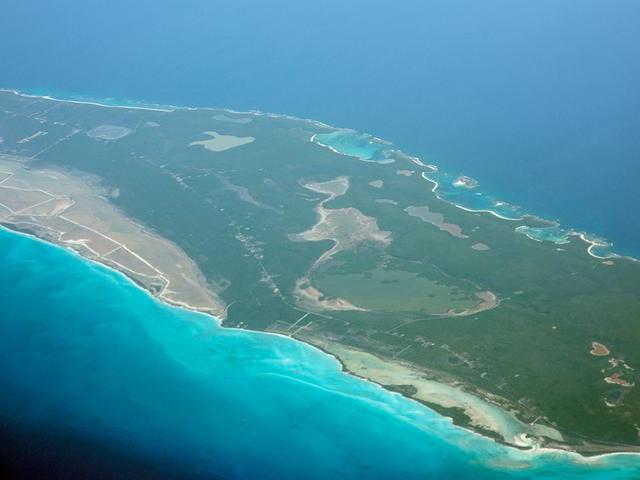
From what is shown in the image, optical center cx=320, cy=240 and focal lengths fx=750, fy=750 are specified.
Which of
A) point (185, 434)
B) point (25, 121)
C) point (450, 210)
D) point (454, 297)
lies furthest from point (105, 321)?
point (25, 121)

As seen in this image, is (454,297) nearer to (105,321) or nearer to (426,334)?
(426,334)

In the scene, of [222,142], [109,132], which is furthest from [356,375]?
[109,132]

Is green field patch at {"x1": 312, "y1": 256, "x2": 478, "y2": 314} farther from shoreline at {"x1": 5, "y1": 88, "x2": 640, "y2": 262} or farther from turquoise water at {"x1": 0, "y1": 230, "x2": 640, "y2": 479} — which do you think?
shoreline at {"x1": 5, "y1": 88, "x2": 640, "y2": 262}

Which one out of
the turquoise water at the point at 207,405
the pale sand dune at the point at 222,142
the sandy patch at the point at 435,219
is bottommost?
the turquoise water at the point at 207,405

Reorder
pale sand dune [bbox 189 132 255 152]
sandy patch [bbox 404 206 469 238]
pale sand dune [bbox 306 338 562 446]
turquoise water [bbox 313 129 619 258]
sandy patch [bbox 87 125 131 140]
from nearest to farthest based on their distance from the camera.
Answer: pale sand dune [bbox 306 338 562 446] → turquoise water [bbox 313 129 619 258] → sandy patch [bbox 404 206 469 238] → pale sand dune [bbox 189 132 255 152] → sandy patch [bbox 87 125 131 140]

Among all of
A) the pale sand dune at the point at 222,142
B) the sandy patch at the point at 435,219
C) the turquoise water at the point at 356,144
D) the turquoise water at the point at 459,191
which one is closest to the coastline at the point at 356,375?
the sandy patch at the point at 435,219

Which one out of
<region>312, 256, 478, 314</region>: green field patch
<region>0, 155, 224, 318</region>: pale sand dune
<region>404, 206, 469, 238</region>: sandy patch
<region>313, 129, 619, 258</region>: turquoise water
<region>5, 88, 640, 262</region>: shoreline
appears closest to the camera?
<region>312, 256, 478, 314</region>: green field patch

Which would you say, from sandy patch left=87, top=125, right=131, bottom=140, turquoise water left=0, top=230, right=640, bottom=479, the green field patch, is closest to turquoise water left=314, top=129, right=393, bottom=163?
the green field patch

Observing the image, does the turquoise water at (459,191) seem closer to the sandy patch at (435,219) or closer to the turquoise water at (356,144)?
the turquoise water at (356,144)

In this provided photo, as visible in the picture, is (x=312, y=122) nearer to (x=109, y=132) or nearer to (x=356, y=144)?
(x=356, y=144)
